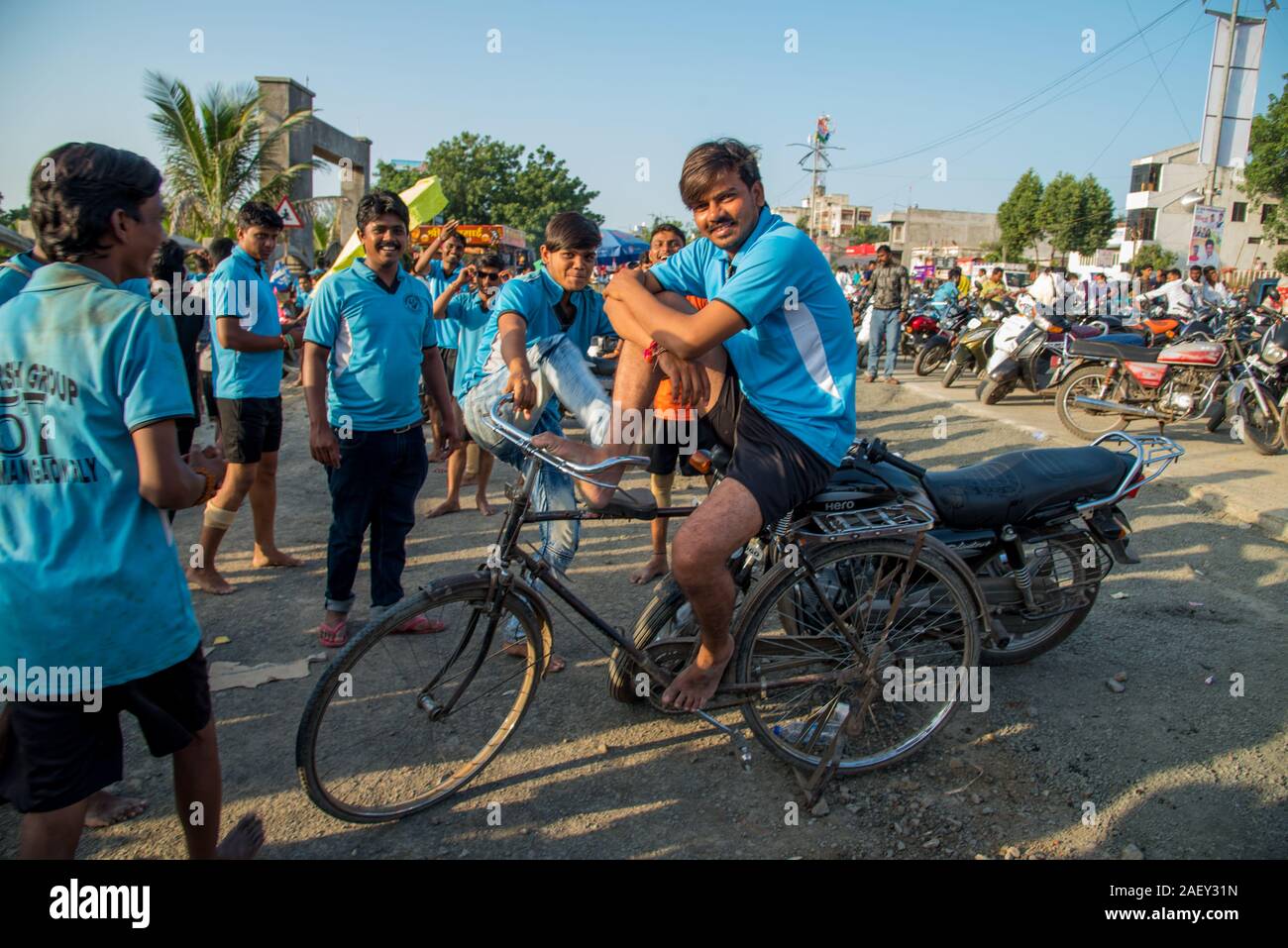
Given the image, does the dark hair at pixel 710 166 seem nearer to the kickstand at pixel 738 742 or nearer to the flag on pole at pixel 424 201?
the kickstand at pixel 738 742

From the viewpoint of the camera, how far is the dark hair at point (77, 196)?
1812 mm

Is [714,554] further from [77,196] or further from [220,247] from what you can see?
[220,247]

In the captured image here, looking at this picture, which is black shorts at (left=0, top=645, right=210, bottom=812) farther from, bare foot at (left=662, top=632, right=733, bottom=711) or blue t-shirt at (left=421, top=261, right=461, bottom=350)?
blue t-shirt at (left=421, top=261, right=461, bottom=350)

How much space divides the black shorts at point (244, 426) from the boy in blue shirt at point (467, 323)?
1.52 meters

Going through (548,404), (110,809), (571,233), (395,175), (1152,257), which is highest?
(395,175)

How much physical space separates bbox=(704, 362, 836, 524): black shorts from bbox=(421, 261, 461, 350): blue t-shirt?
4536 mm

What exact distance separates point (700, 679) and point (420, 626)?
0.99m

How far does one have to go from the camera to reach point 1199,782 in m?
2.81

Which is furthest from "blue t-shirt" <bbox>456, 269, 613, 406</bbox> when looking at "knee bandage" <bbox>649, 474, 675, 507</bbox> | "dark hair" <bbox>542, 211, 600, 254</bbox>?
"knee bandage" <bbox>649, 474, 675, 507</bbox>

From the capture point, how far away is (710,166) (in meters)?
2.61

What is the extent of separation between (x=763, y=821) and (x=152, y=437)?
2166 mm

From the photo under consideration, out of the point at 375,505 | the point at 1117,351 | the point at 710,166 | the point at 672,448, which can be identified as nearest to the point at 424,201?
the point at 375,505
